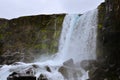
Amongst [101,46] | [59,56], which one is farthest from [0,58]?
[101,46]

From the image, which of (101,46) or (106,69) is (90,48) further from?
(106,69)

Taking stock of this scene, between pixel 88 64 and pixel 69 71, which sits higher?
pixel 88 64

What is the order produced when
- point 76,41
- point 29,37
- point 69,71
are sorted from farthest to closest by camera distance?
1. point 29,37
2. point 76,41
3. point 69,71

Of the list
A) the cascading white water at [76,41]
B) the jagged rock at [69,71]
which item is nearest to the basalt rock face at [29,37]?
the cascading white water at [76,41]

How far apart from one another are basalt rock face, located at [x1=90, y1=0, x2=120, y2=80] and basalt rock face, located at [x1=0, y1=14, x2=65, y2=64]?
812 cm

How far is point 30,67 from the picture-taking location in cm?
2416

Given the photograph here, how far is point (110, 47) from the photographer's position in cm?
2277

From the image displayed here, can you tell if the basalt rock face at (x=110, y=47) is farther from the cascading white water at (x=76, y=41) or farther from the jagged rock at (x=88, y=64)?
the cascading white water at (x=76, y=41)

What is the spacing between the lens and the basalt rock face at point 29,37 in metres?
34.0

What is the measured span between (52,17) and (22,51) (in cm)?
485

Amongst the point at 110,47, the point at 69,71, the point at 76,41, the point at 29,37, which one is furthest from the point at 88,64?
the point at 29,37

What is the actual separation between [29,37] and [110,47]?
14.6 metres

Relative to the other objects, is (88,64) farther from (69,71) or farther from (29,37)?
(29,37)

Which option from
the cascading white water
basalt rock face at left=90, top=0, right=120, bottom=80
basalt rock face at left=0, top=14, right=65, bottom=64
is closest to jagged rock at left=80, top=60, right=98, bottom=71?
basalt rock face at left=90, top=0, right=120, bottom=80
